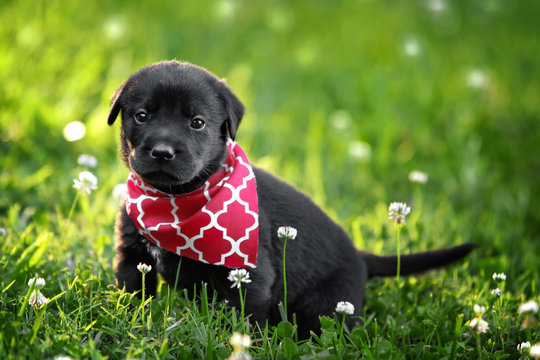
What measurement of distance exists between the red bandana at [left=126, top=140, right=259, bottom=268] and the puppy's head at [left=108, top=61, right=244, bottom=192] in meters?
0.09

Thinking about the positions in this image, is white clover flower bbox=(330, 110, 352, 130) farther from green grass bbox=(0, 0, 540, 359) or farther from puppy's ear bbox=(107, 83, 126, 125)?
puppy's ear bbox=(107, 83, 126, 125)

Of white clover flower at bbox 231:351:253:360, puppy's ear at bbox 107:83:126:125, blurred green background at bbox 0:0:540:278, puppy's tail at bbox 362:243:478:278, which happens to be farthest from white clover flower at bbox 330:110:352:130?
white clover flower at bbox 231:351:253:360

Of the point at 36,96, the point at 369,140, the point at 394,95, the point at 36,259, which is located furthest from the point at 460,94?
the point at 36,259

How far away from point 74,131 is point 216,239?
2369 millimetres

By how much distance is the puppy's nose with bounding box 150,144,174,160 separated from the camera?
2104 millimetres

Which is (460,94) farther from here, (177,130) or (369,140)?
(177,130)

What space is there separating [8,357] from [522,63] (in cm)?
799

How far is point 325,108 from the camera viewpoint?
19.5ft

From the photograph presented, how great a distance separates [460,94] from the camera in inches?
251

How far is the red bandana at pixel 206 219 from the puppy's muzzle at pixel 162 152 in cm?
29

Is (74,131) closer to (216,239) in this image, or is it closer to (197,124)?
(197,124)

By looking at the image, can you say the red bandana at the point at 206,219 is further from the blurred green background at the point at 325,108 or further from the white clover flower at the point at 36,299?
the blurred green background at the point at 325,108

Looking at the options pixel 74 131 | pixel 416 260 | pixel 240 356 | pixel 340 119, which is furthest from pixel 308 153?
pixel 240 356

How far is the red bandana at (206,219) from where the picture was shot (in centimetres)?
229
